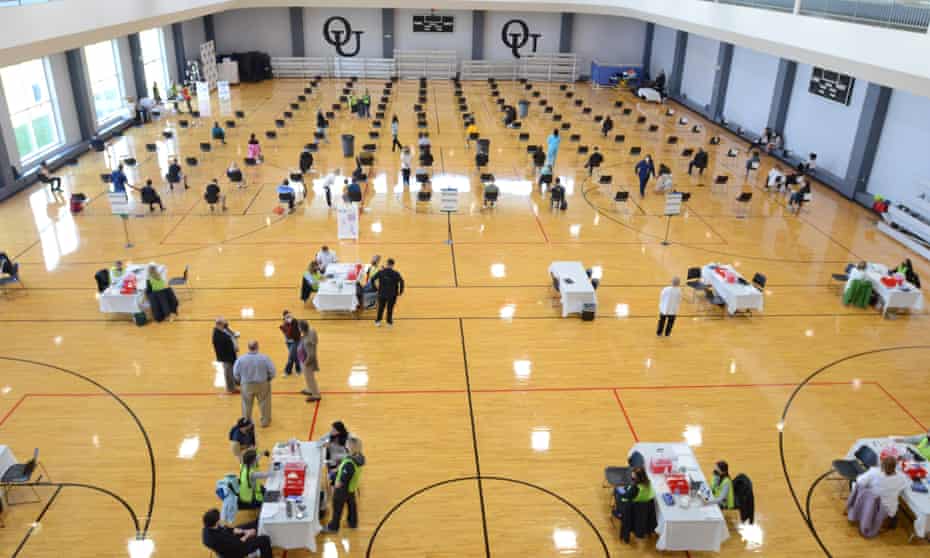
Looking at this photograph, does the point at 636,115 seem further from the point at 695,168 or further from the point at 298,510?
the point at 298,510

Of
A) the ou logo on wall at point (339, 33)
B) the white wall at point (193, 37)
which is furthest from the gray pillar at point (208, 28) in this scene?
the ou logo on wall at point (339, 33)

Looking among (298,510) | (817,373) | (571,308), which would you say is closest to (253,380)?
(298,510)

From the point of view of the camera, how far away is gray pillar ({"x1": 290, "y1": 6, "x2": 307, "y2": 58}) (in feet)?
145

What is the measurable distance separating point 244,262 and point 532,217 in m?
9.08

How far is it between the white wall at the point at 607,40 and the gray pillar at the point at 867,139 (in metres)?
25.8

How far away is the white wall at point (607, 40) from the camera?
Result: 46094 millimetres

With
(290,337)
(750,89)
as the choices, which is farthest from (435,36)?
(290,337)

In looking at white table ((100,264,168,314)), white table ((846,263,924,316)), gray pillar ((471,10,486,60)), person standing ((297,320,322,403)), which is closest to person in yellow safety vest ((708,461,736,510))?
person standing ((297,320,322,403))

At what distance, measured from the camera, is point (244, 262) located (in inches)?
692

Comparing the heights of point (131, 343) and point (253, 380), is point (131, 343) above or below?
below

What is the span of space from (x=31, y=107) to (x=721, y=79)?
103 ft

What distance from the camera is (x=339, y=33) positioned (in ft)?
148

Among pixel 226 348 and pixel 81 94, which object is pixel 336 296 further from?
pixel 81 94

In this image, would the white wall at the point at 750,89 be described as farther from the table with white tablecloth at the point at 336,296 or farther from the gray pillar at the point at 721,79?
the table with white tablecloth at the point at 336,296
